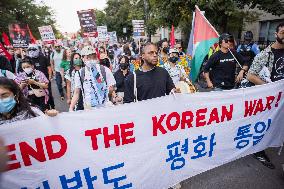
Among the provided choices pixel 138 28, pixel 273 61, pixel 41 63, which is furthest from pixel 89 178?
pixel 138 28

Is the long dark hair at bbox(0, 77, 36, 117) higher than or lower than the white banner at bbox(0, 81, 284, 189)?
higher

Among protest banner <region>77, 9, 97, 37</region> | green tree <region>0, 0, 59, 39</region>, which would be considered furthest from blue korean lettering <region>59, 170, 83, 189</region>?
green tree <region>0, 0, 59, 39</region>

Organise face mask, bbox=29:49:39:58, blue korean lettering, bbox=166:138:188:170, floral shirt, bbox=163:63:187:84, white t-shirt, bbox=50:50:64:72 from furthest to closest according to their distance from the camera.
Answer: white t-shirt, bbox=50:50:64:72, face mask, bbox=29:49:39:58, floral shirt, bbox=163:63:187:84, blue korean lettering, bbox=166:138:188:170

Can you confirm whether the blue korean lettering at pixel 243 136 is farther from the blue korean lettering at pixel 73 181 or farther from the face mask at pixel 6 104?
the face mask at pixel 6 104

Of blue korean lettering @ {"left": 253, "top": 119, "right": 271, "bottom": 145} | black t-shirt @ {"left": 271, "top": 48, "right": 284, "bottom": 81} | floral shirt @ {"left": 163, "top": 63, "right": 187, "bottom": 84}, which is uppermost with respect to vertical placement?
black t-shirt @ {"left": 271, "top": 48, "right": 284, "bottom": 81}

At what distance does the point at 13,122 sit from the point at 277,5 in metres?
12.8

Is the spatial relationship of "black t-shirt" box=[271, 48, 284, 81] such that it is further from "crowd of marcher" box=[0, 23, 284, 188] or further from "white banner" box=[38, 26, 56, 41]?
"white banner" box=[38, 26, 56, 41]

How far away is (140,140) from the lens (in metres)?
2.89

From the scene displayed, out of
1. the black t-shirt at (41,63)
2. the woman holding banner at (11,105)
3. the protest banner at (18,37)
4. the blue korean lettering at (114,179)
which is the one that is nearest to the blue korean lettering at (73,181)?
the blue korean lettering at (114,179)

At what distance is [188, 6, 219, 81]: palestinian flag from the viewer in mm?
5270

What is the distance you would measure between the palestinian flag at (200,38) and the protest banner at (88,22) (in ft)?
14.9

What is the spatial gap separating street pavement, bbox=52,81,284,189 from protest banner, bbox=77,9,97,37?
659 cm

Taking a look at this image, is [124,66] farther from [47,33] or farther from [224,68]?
[47,33]

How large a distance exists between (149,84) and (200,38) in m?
2.48
